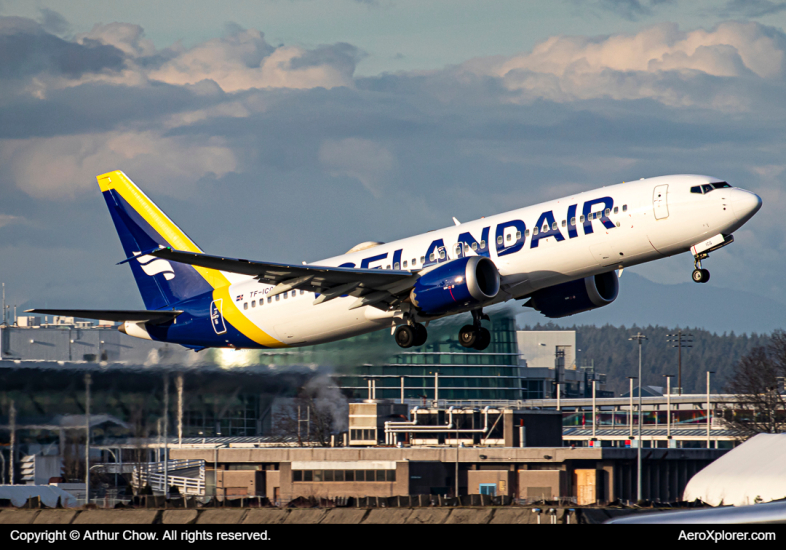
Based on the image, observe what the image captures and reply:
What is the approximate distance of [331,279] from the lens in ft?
133

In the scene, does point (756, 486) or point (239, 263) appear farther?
point (756, 486)

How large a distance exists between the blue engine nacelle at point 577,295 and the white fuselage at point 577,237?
3.28 m

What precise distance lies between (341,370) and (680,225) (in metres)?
28.6

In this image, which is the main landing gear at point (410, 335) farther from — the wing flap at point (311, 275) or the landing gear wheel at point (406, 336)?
the wing flap at point (311, 275)

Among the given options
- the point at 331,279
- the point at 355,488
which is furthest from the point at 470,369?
the point at 331,279

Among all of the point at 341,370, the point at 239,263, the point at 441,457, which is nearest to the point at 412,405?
the point at 441,457

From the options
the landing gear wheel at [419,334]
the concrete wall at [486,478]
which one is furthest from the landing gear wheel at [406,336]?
the concrete wall at [486,478]

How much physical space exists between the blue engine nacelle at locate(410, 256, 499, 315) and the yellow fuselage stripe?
336 inches

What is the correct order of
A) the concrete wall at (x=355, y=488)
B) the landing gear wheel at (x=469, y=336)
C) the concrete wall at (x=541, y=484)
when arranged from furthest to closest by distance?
1. the concrete wall at (x=541, y=484)
2. the concrete wall at (x=355, y=488)
3. the landing gear wheel at (x=469, y=336)

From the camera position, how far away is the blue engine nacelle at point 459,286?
38406 mm

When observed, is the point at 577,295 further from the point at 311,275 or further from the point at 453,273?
the point at 311,275

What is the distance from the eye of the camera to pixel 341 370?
201 feet

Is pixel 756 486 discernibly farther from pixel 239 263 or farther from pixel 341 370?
pixel 239 263
